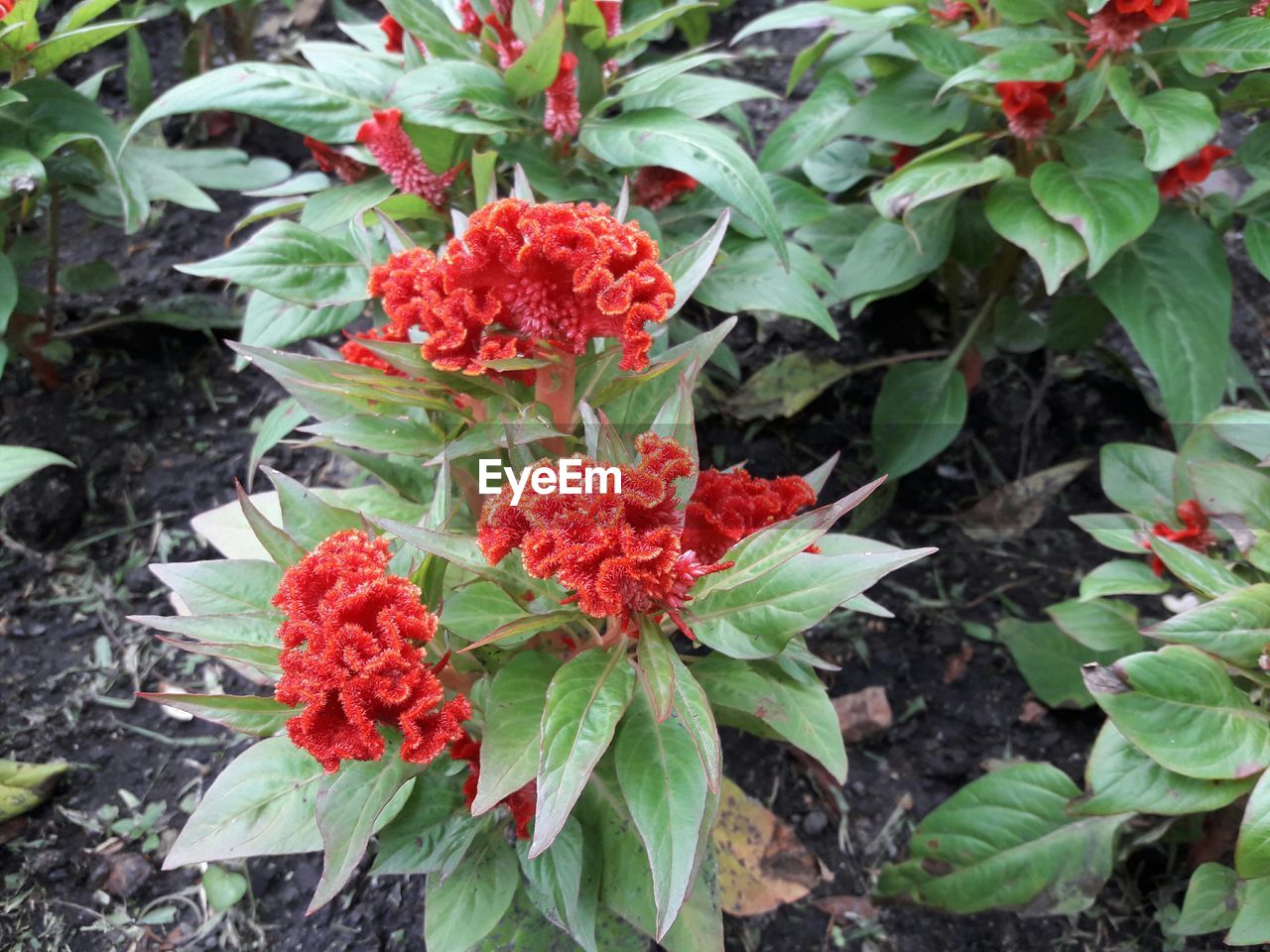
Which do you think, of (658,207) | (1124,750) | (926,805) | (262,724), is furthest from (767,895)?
(658,207)

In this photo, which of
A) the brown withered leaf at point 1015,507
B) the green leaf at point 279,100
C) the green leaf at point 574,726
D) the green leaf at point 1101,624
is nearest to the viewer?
the green leaf at point 574,726

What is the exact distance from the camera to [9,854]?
1842mm

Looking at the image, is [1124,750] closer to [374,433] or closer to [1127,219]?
[1127,219]

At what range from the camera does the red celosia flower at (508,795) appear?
1338 millimetres

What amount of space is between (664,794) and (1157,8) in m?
1.61

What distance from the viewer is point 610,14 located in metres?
1.89

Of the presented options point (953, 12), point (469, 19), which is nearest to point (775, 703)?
point (469, 19)

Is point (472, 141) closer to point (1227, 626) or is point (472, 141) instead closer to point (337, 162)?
point (337, 162)

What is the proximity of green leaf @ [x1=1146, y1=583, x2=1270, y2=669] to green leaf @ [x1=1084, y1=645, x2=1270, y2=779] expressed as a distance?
0.04 metres

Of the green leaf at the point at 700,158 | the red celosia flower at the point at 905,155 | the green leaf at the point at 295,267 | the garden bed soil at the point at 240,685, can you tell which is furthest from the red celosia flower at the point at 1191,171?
the green leaf at the point at 295,267

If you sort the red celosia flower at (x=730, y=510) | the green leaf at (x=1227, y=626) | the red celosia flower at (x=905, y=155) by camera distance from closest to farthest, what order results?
the red celosia flower at (x=730, y=510) → the green leaf at (x=1227, y=626) → the red celosia flower at (x=905, y=155)

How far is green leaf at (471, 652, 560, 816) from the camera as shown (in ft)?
3.78

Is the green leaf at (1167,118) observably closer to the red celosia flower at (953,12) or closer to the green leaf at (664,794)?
the red celosia flower at (953,12)

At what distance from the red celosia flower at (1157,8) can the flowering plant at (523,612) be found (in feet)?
3.24
